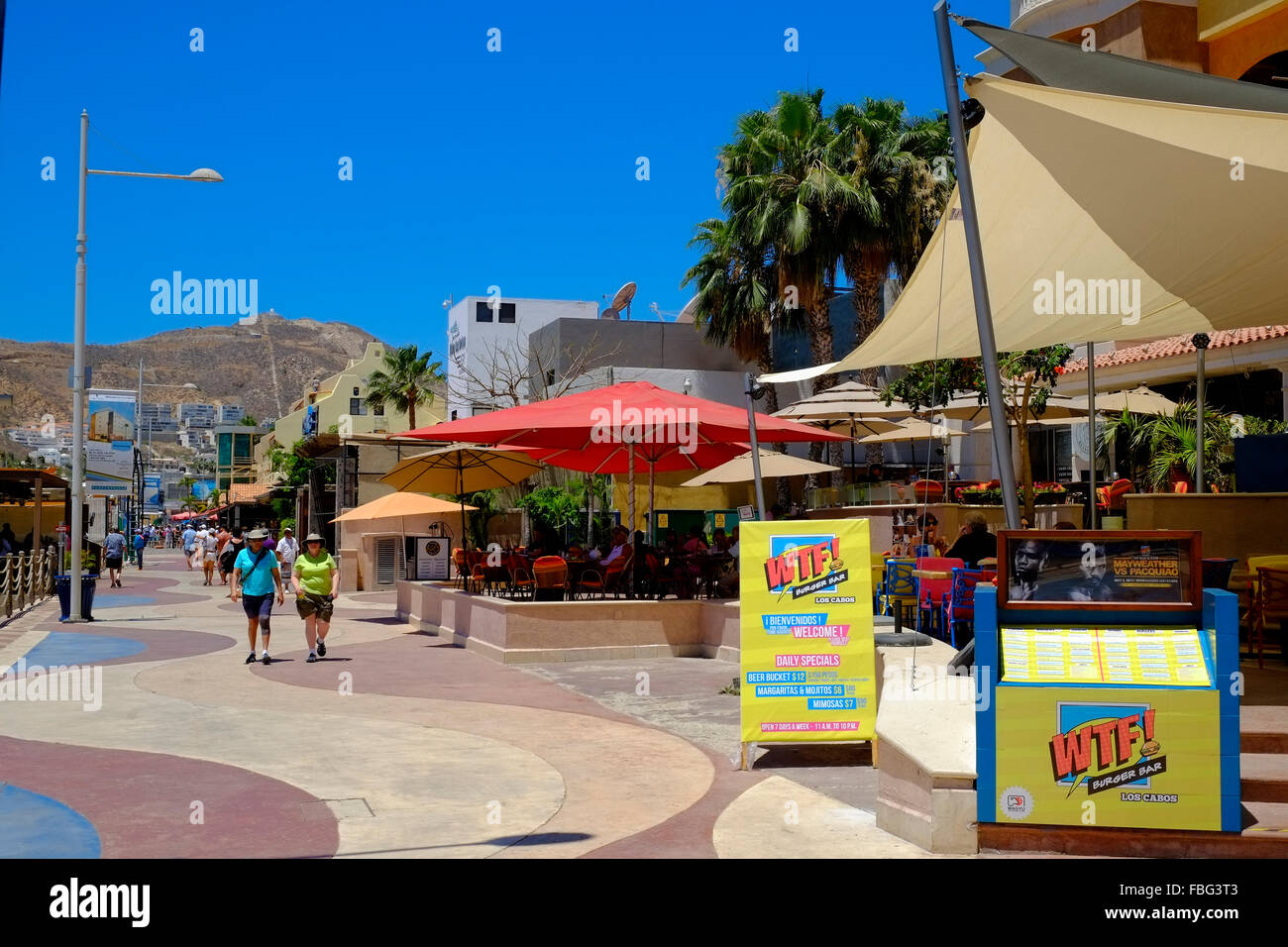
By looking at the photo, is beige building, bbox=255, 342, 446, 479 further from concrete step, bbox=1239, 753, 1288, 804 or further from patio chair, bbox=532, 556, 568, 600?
concrete step, bbox=1239, 753, 1288, 804

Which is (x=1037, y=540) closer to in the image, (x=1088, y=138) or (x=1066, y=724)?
(x=1066, y=724)

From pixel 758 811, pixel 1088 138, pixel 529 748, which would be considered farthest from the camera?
pixel 529 748

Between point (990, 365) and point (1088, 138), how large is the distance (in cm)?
216

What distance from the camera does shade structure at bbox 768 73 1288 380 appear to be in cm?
809

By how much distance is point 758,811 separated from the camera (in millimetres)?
7246

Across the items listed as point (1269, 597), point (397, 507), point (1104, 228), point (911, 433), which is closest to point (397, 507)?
point (397, 507)

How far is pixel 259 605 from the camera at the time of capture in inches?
574

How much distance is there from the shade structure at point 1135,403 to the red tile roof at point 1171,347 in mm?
1078

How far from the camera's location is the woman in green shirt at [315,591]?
14711 mm

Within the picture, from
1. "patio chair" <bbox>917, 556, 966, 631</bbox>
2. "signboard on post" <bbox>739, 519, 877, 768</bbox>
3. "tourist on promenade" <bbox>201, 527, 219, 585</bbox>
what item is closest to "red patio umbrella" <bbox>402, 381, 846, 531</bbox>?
"patio chair" <bbox>917, 556, 966, 631</bbox>

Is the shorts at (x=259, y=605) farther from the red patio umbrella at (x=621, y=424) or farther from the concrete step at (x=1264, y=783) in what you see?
the concrete step at (x=1264, y=783)

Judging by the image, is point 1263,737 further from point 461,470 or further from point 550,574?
point 461,470

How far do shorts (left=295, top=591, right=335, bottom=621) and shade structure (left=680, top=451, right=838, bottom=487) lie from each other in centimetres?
839
